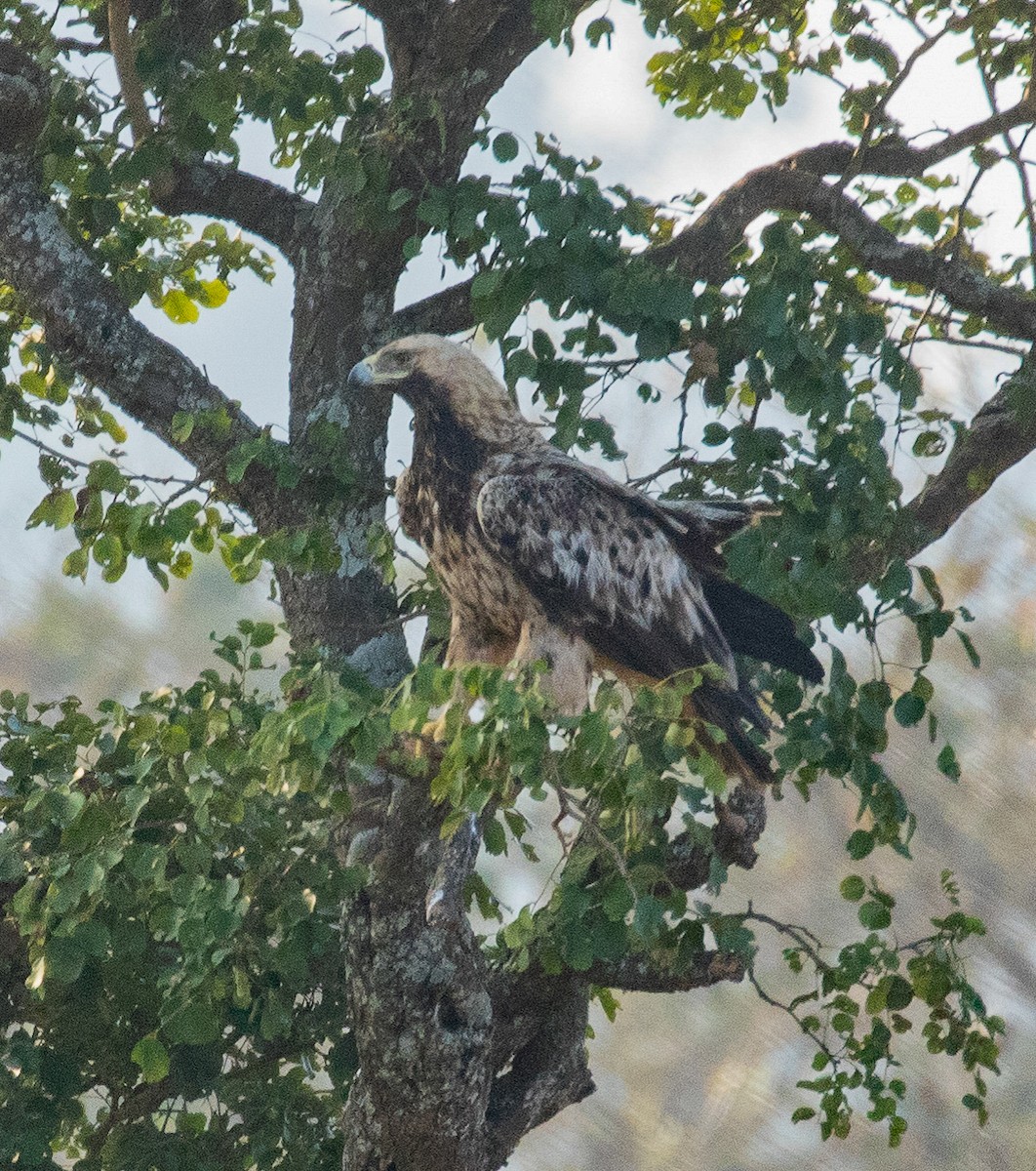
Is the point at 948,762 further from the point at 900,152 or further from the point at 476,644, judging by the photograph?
the point at 900,152

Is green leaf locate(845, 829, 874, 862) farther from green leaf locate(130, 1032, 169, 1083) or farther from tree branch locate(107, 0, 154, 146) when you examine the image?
tree branch locate(107, 0, 154, 146)

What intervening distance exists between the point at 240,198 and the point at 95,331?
425mm

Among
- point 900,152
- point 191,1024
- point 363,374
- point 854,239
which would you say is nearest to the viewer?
point 191,1024

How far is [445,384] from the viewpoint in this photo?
8.05ft

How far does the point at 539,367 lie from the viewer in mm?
2348

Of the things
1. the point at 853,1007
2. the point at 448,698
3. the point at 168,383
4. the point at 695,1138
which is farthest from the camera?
the point at 695,1138

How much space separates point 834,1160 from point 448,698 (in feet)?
12.2

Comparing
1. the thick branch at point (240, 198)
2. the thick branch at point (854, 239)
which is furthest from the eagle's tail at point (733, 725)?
the thick branch at point (240, 198)

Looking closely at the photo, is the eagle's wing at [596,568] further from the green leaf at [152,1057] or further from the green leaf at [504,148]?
the green leaf at [152,1057]

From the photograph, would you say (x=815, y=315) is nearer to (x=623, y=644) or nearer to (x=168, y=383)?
(x=623, y=644)

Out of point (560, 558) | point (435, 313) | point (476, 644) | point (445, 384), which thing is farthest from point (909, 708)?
point (435, 313)

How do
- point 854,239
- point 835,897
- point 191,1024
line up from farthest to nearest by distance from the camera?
1. point 835,897
2. point 854,239
3. point 191,1024

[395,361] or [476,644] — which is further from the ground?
[395,361]

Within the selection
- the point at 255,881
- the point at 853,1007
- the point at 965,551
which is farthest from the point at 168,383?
the point at 965,551
